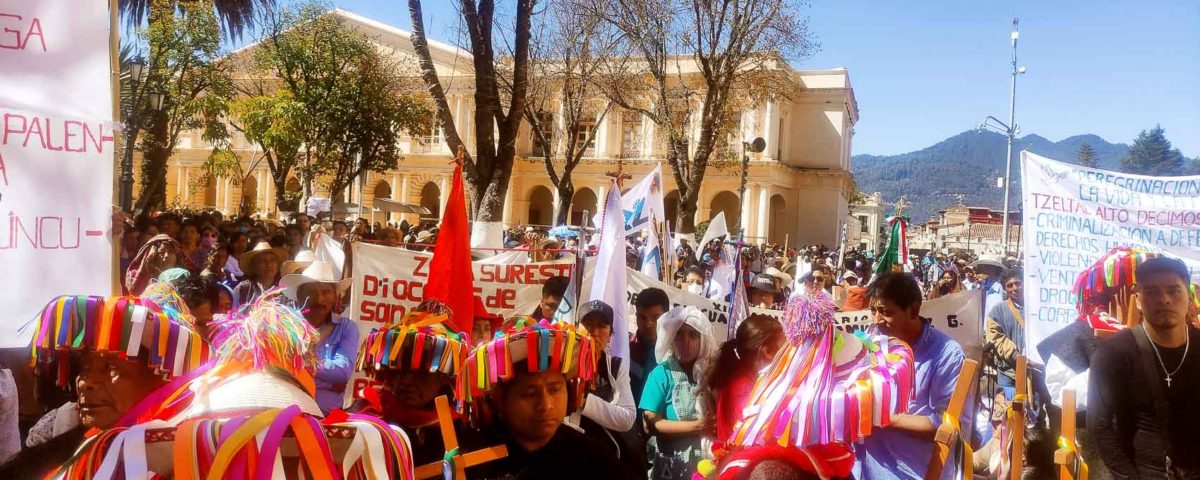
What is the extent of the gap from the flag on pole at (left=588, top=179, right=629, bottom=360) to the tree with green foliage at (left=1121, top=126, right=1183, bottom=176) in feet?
270

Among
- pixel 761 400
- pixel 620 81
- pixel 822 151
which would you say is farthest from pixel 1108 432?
pixel 822 151

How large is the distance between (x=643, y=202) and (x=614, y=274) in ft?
7.84

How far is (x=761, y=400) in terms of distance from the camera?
2.59 meters

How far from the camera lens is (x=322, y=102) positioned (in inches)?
968

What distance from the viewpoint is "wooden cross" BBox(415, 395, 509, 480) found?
102 inches

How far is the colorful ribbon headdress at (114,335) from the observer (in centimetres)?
227

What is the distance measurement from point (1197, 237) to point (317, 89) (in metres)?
23.4

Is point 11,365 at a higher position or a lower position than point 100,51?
lower

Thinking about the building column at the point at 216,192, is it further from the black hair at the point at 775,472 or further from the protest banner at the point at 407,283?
the black hair at the point at 775,472

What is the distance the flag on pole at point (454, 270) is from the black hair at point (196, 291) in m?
1.16

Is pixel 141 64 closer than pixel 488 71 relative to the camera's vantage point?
No

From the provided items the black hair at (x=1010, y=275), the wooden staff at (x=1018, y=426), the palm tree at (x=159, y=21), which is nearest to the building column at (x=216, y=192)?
the palm tree at (x=159, y=21)

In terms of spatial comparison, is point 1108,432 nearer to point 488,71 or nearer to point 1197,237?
point 1197,237

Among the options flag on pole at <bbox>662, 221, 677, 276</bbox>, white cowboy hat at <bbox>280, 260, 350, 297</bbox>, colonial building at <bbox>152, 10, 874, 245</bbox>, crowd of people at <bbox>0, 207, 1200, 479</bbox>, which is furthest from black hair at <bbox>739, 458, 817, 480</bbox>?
colonial building at <bbox>152, 10, 874, 245</bbox>
